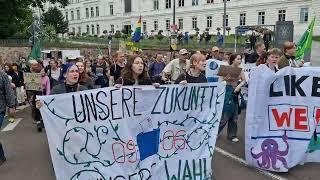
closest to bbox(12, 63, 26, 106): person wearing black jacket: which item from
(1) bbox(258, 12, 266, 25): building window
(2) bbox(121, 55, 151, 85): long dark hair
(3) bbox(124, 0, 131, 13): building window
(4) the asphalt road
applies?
(4) the asphalt road

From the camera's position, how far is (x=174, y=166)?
→ 5383 millimetres

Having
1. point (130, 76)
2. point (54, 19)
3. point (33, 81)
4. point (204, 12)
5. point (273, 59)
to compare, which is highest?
point (204, 12)

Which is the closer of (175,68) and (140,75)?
(140,75)

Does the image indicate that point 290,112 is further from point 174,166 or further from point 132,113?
point 132,113

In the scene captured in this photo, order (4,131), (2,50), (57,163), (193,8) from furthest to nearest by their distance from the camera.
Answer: (193,8)
(2,50)
(4,131)
(57,163)

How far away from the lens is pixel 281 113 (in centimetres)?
625

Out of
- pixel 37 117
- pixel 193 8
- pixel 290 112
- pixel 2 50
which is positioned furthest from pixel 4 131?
pixel 193 8

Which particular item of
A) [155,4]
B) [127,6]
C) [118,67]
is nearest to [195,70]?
[118,67]

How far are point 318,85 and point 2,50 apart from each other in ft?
102

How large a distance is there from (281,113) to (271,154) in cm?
61

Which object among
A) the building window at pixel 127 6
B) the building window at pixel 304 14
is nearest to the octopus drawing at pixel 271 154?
the building window at pixel 304 14

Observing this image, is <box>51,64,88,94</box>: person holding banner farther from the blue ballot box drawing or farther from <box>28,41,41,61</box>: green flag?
<box>28,41,41,61</box>: green flag

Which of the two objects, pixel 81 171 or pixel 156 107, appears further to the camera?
pixel 156 107

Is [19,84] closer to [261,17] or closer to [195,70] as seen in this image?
[195,70]
